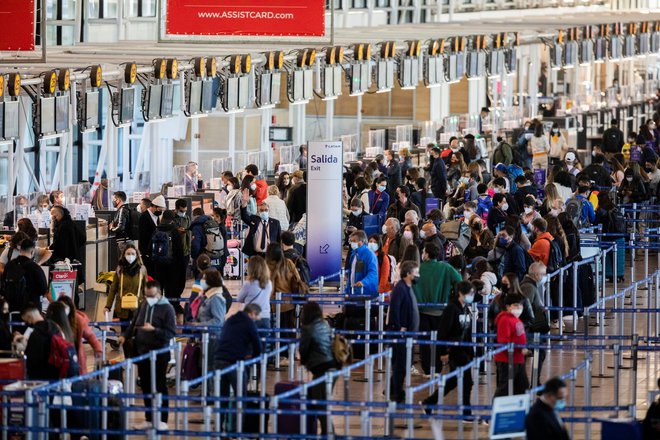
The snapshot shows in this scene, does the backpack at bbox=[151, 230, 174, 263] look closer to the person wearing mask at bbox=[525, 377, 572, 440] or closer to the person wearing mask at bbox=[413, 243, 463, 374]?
the person wearing mask at bbox=[413, 243, 463, 374]

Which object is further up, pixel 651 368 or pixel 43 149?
pixel 43 149

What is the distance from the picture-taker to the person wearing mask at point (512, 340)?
14.7m

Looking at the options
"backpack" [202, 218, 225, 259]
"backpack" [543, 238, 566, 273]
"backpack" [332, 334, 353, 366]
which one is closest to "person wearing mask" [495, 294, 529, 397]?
"backpack" [332, 334, 353, 366]

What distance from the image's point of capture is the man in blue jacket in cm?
1744

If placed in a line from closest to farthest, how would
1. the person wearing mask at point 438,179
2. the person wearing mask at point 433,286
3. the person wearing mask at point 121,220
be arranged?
the person wearing mask at point 433,286 < the person wearing mask at point 121,220 < the person wearing mask at point 438,179

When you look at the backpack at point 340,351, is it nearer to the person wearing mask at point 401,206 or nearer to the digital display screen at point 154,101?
the person wearing mask at point 401,206

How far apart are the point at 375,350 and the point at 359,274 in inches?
30.2

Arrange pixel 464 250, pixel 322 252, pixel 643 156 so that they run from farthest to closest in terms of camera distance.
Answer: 1. pixel 643 156
2. pixel 322 252
3. pixel 464 250

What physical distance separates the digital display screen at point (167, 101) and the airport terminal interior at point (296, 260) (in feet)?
0.11

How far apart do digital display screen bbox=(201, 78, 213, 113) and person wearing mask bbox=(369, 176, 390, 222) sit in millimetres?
3177

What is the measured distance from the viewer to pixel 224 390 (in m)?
14.4

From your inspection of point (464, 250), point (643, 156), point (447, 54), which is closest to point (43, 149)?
point (447, 54)

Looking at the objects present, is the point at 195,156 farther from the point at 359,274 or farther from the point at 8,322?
the point at 8,322

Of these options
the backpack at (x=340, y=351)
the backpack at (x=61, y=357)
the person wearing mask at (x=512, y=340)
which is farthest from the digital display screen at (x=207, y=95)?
the backpack at (x=61, y=357)
